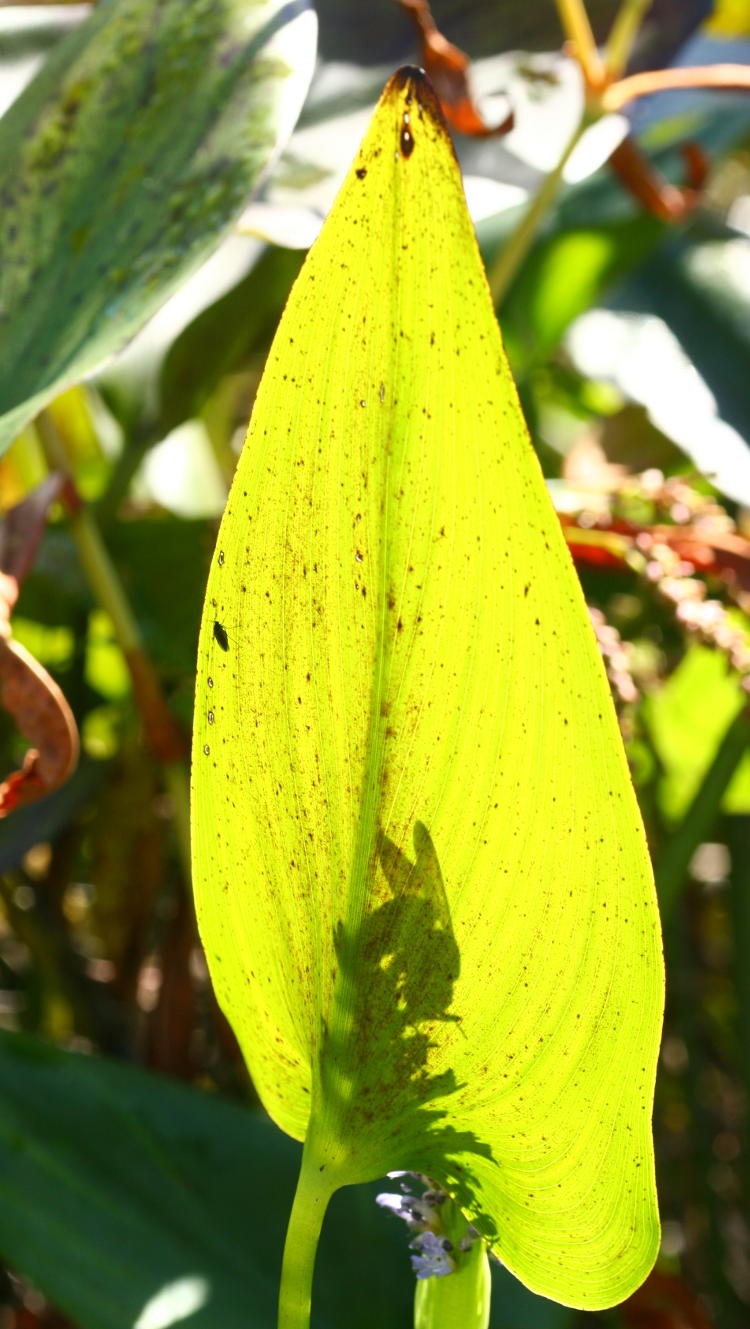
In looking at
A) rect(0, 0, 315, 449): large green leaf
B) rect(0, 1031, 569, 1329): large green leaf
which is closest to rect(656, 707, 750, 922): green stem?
rect(0, 1031, 569, 1329): large green leaf

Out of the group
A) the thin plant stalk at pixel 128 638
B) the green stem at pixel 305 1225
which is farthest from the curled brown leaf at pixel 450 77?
the green stem at pixel 305 1225

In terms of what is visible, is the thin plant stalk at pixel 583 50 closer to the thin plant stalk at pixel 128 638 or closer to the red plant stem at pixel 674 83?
the red plant stem at pixel 674 83

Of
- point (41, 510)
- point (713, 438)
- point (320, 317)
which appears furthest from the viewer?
point (713, 438)

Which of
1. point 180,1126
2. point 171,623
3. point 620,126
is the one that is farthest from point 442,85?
point 180,1126

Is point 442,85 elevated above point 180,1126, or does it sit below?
above

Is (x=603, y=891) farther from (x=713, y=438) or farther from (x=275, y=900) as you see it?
(x=713, y=438)

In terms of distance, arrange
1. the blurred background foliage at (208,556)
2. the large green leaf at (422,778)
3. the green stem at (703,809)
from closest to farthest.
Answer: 1. the large green leaf at (422,778)
2. the blurred background foliage at (208,556)
3. the green stem at (703,809)

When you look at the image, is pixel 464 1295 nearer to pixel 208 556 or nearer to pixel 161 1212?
pixel 161 1212

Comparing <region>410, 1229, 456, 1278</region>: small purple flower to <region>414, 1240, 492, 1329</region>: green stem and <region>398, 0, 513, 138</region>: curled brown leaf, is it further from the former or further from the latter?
<region>398, 0, 513, 138</region>: curled brown leaf
